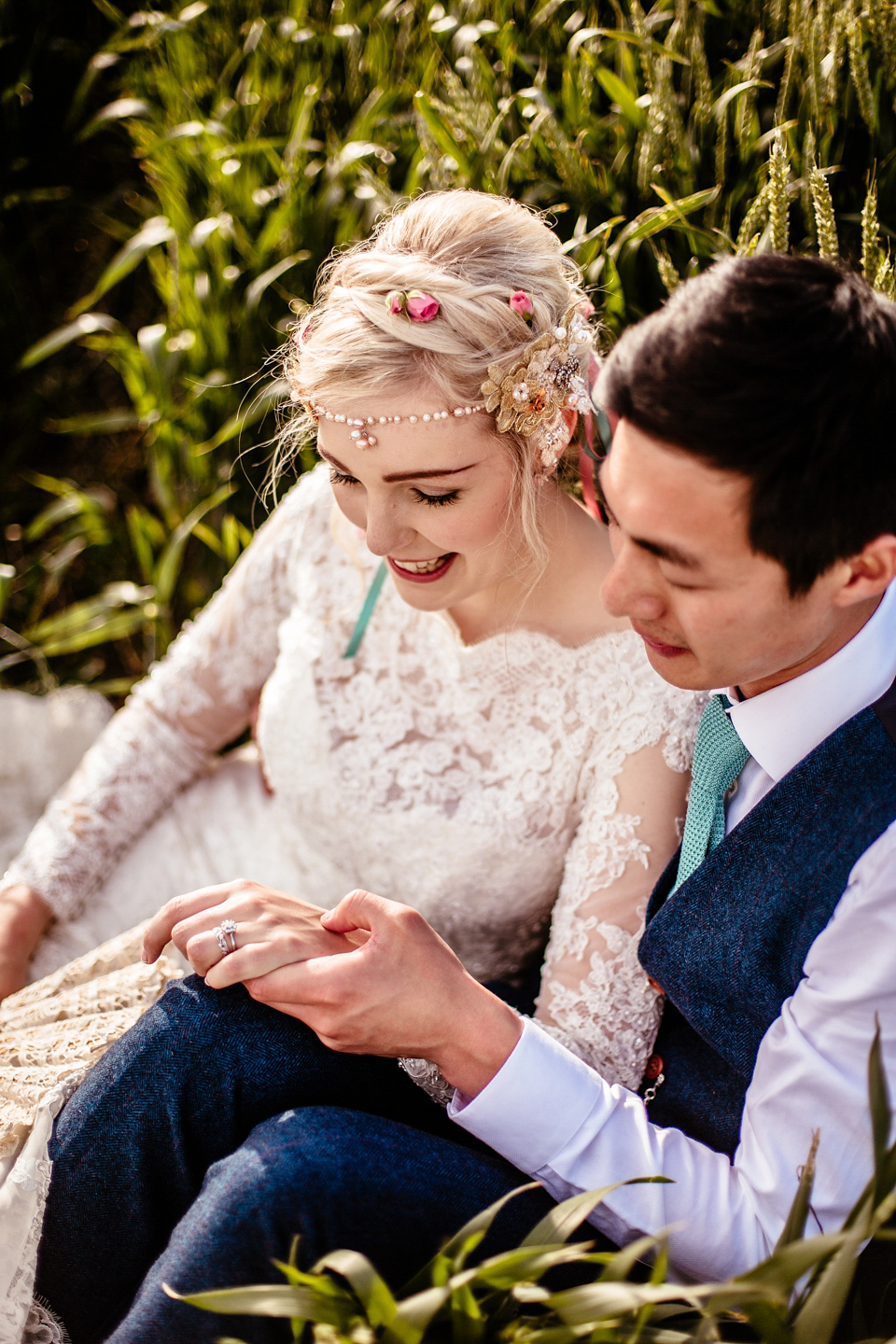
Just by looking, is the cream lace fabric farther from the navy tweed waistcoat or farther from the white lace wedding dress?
the navy tweed waistcoat

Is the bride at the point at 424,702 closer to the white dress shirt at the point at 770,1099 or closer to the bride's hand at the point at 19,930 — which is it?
the bride's hand at the point at 19,930

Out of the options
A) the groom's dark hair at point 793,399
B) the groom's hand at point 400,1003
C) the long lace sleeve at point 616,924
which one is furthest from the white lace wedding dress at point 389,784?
the groom's dark hair at point 793,399

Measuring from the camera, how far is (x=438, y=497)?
62.0 inches

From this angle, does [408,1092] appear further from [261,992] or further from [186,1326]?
[186,1326]

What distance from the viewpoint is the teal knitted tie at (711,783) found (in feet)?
4.60

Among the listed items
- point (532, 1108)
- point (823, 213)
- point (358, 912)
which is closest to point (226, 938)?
point (358, 912)

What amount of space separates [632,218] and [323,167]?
1115 mm

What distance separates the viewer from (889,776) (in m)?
1.19

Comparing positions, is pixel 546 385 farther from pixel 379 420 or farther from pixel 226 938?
pixel 226 938

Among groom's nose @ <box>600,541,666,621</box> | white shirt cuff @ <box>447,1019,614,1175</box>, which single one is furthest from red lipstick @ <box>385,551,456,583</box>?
white shirt cuff @ <box>447,1019,614,1175</box>

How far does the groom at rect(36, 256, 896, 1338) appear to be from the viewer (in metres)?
1.07

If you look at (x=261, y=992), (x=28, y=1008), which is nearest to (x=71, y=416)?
(x=28, y=1008)

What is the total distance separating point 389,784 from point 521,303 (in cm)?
85

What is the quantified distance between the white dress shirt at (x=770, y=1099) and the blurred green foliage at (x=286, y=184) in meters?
0.73
